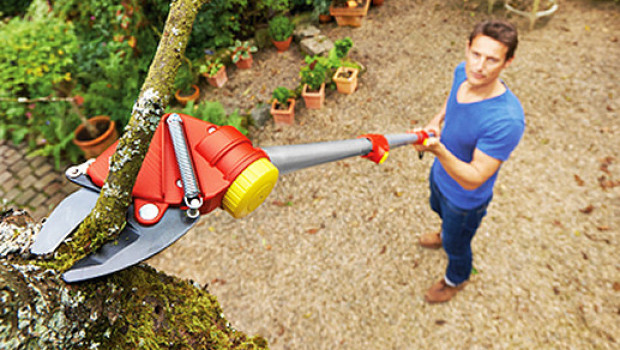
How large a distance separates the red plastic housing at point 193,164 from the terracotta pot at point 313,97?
16.1ft

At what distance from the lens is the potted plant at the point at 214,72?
6266 millimetres

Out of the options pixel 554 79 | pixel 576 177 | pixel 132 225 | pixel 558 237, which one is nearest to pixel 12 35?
pixel 132 225

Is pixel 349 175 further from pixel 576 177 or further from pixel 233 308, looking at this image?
pixel 576 177

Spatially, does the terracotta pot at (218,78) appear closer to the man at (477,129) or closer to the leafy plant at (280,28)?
the leafy plant at (280,28)

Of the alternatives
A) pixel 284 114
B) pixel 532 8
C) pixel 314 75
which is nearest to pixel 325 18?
pixel 314 75

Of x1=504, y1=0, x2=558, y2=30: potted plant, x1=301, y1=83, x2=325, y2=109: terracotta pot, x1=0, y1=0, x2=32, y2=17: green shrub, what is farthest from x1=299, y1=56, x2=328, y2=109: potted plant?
x1=0, y1=0, x2=32, y2=17: green shrub

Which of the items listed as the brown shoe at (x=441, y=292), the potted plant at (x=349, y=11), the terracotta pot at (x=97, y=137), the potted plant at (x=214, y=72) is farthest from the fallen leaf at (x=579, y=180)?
the terracotta pot at (x=97, y=137)

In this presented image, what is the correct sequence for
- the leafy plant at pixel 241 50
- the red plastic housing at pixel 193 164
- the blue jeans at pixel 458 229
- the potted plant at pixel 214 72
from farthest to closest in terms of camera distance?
the leafy plant at pixel 241 50, the potted plant at pixel 214 72, the blue jeans at pixel 458 229, the red plastic housing at pixel 193 164

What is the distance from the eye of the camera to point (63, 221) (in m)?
0.84

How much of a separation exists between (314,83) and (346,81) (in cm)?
56

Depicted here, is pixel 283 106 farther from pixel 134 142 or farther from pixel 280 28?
pixel 134 142

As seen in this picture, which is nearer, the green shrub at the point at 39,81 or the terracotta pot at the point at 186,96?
the green shrub at the point at 39,81

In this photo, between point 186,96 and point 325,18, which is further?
point 325,18

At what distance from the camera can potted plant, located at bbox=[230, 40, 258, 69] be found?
6447 millimetres
